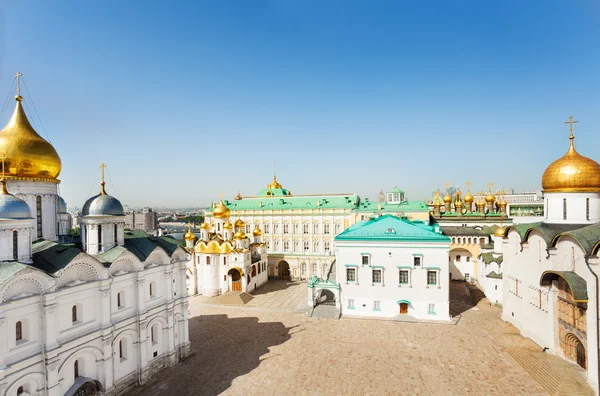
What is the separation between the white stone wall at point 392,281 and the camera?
24.7 m

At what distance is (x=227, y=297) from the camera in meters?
30.7

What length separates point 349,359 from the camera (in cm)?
1884

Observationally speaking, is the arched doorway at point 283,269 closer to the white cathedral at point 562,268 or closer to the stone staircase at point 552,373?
the white cathedral at point 562,268

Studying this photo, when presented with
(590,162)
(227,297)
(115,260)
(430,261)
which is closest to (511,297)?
(430,261)

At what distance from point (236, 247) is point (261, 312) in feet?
26.5

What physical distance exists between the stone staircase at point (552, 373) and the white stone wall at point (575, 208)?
8.39 meters

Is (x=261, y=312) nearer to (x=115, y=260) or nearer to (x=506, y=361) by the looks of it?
(x=115, y=260)

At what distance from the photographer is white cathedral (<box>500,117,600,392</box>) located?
15.3 meters

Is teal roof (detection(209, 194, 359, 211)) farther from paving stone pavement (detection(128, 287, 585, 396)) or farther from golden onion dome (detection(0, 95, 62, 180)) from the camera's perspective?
Answer: golden onion dome (detection(0, 95, 62, 180))

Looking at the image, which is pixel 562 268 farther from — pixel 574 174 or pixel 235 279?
pixel 235 279

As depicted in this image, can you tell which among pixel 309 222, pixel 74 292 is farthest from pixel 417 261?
pixel 74 292

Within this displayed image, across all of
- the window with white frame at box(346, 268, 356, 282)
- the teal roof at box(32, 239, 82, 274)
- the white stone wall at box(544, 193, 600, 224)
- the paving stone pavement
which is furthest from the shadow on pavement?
the white stone wall at box(544, 193, 600, 224)

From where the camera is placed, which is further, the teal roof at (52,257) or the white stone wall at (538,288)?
the white stone wall at (538,288)

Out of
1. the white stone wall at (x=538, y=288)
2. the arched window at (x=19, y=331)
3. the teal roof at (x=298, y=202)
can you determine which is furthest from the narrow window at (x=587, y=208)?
the arched window at (x=19, y=331)
